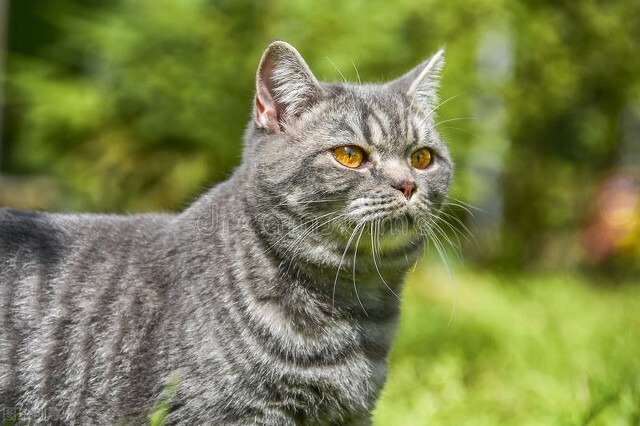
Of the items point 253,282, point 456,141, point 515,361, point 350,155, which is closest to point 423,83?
point 350,155

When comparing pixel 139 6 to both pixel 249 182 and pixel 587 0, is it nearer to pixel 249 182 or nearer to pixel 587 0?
pixel 249 182

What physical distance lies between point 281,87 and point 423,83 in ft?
1.82

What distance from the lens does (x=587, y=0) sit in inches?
300

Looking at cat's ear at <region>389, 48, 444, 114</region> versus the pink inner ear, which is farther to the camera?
cat's ear at <region>389, 48, 444, 114</region>

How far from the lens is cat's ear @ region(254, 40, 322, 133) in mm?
2418

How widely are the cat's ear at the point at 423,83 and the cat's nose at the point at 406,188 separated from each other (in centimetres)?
41

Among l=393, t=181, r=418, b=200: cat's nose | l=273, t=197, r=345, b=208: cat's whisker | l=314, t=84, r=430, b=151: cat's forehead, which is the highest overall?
l=314, t=84, r=430, b=151: cat's forehead

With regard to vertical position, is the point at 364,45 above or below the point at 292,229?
above

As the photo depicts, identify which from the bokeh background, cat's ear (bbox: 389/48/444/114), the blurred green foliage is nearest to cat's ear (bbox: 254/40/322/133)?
cat's ear (bbox: 389/48/444/114)

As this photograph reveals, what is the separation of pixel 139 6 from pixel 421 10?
2.39 metres

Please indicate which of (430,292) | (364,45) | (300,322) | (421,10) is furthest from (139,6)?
(300,322)

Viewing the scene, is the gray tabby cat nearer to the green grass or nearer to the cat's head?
the cat's head

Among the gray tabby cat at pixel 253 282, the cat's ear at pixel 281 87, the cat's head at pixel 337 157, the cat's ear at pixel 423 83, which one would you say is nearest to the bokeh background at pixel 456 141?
the cat's ear at pixel 423 83

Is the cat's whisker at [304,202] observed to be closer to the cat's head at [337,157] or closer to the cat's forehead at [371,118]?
the cat's head at [337,157]
